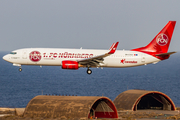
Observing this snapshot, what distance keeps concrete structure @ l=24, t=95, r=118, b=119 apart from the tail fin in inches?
613

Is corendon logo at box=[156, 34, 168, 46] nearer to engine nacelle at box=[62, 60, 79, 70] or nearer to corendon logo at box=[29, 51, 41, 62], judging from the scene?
engine nacelle at box=[62, 60, 79, 70]

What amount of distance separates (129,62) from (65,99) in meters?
16.7

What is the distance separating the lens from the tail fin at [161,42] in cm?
8409

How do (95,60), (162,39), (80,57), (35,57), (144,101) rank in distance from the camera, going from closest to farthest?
1. (35,57)
2. (95,60)
3. (80,57)
4. (162,39)
5. (144,101)

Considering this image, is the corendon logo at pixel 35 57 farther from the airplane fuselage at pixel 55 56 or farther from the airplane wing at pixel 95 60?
the airplane wing at pixel 95 60

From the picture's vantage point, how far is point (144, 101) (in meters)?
111

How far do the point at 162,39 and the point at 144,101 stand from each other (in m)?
29.8

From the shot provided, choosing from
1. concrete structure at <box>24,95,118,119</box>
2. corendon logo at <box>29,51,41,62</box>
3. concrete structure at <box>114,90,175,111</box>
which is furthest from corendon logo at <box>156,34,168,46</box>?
corendon logo at <box>29,51,41,62</box>

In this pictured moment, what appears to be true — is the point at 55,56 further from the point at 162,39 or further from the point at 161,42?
the point at 162,39

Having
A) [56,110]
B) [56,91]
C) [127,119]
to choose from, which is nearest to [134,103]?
[127,119]

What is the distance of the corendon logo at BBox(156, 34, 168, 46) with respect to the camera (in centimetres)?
8590

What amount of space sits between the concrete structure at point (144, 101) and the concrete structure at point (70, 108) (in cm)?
1986

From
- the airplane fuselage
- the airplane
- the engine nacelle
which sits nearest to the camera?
the engine nacelle

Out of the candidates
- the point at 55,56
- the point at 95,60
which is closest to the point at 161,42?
the point at 95,60
